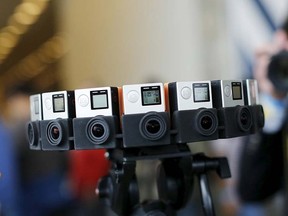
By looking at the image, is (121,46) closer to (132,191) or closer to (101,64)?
(101,64)

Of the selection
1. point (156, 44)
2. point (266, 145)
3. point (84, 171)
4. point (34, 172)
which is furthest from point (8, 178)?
point (156, 44)

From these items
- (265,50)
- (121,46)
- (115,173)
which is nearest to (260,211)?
(265,50)

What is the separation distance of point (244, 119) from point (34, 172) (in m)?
1.19

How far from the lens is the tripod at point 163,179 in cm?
74

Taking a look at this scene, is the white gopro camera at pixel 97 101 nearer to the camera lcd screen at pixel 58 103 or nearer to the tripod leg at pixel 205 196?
the camera lcd screen at pixel 58 103

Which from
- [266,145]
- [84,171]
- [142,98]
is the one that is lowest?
[84,171]

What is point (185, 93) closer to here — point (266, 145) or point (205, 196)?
point (205, 196)

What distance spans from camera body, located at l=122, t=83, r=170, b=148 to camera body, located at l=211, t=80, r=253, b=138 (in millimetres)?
88

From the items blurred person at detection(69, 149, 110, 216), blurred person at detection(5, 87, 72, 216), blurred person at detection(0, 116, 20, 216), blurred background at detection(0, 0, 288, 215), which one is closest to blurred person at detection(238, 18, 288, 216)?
blurred background at detection(0, 0, 288, 215)

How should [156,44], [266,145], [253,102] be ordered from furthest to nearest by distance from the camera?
[156,44] < [266,145] < [253,102]

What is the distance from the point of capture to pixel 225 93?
0.71 meters

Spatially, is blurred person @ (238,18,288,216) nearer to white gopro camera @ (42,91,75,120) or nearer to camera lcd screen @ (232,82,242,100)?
camera lcd screen @ (232,82,242,100)

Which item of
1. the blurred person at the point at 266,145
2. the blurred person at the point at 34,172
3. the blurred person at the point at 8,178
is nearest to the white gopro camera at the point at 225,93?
the blurred person at the point at 266,145

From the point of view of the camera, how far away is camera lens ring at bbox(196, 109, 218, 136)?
0.67 metres
